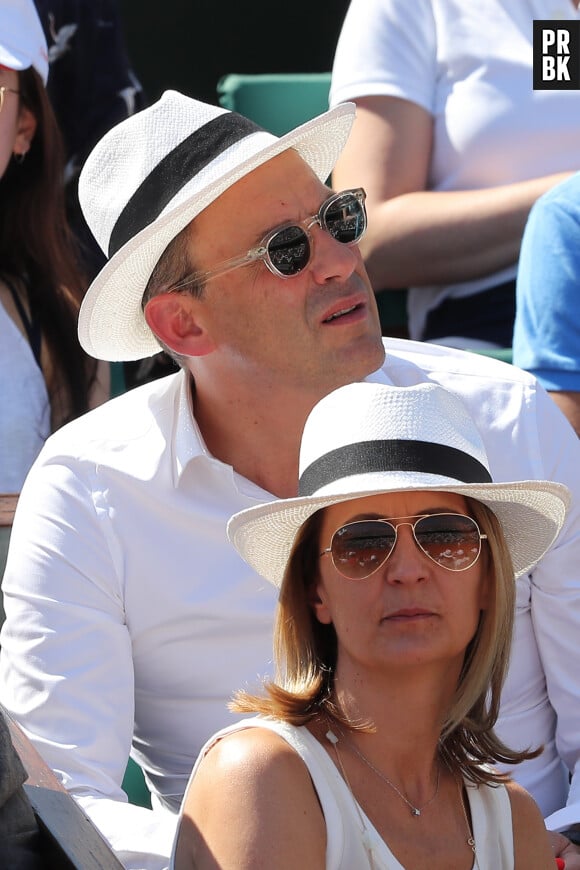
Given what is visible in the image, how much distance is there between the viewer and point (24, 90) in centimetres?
331

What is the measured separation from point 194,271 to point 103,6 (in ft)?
5.07

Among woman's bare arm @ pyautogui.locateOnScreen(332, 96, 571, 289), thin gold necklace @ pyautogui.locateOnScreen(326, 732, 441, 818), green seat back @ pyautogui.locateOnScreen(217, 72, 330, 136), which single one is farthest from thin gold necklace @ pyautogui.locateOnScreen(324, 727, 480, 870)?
green seat back @ pyautogui.locateOnScreen(217, 72, 330, 136)

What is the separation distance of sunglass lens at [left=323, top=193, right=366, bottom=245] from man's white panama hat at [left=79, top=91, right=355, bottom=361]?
0.42 feet

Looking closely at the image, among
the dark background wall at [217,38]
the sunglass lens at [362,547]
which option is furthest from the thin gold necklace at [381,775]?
the dark background wall at [217,38]

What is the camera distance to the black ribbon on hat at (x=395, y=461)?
182 cm

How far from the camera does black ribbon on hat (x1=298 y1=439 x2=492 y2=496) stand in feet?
5.98

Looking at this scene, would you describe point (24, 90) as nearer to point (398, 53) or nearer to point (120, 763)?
point (398, 53)

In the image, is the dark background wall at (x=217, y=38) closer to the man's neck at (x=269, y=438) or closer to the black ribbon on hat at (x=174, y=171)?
the black ribbon on hat at (x=174, y=171)

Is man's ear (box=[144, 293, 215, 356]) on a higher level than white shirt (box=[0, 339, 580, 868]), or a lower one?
higher

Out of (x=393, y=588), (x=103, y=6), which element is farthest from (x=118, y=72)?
(x=393, y=588)

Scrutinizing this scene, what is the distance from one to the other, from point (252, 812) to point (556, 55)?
8.01 feet

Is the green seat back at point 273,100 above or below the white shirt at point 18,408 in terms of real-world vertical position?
above

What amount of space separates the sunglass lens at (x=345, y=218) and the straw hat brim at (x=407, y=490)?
2.38 feet

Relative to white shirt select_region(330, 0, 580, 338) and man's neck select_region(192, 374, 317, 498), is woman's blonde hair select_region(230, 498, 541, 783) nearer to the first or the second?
man's neck select_region(192, 374, 317, 498)
